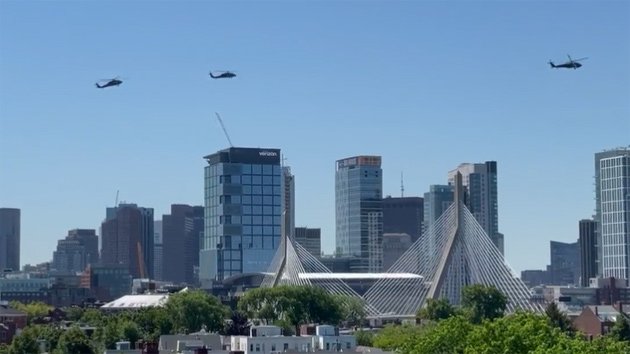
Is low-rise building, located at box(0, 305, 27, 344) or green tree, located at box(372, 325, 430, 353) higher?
low-rise building, located at box(0, 305, 27, 344)

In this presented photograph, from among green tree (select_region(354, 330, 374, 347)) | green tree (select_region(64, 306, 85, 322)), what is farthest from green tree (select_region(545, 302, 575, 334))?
green tree (select_region(64, 306, 85, 322))

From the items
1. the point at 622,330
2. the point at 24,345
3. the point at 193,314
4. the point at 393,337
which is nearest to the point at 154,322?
the point at 193,314

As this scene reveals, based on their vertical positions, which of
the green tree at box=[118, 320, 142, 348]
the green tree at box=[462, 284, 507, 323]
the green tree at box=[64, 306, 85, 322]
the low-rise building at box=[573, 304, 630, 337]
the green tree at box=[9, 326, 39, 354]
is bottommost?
the green tree at box=[9, 326, 39, 354]

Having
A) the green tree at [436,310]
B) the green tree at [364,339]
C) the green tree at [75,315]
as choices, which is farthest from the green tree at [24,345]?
the green tree at [75,315]

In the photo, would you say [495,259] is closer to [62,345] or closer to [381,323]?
[381,323]

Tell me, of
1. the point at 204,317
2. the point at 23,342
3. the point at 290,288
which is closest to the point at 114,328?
the point at 23,342

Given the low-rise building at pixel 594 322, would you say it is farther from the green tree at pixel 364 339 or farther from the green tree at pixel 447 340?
the green tree at pixel 447 340

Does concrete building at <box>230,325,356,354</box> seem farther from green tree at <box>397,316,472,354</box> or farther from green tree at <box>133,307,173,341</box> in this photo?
green tree at <box>133,307,173,341</box>
